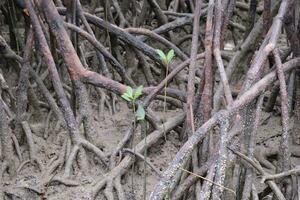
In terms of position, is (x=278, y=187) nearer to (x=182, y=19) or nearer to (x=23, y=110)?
(x=23, y=110)

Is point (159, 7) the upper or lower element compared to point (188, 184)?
upper

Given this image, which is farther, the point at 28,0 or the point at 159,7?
the point at 159,7

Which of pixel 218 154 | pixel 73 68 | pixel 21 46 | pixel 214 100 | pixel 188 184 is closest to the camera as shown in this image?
pixel 218 154

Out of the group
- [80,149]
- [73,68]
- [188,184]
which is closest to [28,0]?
[73,68]

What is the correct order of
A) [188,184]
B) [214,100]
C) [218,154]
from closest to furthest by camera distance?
[218,154] < [188,184] < [214,100]

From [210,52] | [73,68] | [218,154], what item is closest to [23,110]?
[73,68]

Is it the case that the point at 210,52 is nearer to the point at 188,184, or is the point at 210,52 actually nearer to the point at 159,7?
the point at 188,184

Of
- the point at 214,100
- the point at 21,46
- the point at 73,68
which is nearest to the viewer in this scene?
the point at 214,100

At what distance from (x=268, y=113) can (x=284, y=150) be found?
36.6 inches

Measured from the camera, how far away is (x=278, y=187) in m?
2.55

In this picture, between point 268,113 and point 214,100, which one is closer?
point 214,100

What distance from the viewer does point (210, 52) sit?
8.77 feet

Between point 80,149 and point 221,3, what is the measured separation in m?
0.90

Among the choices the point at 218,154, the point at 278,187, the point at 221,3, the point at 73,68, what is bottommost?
the point at 278,187
